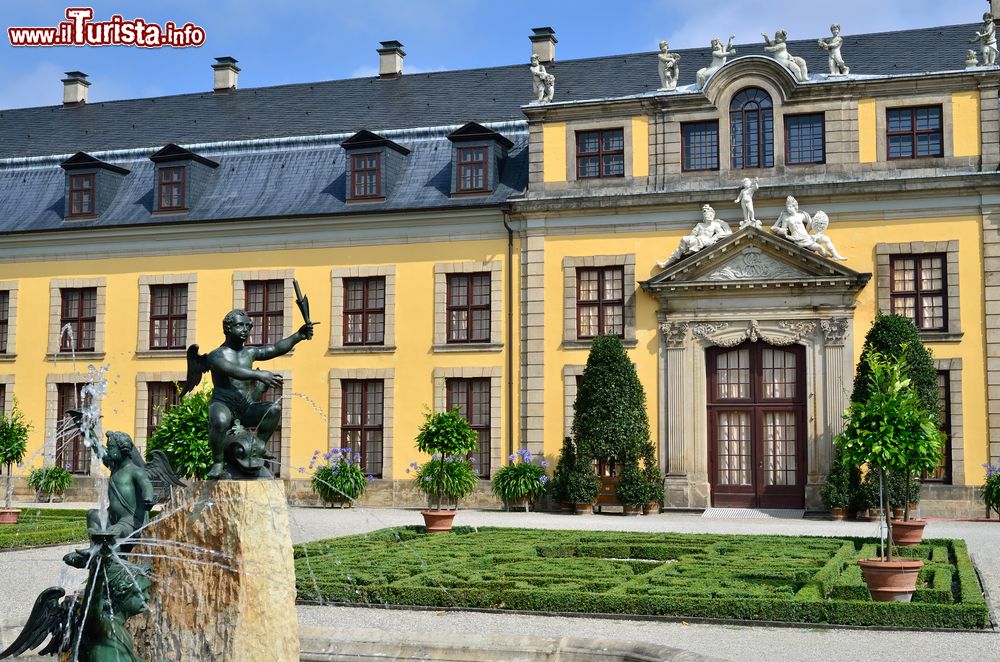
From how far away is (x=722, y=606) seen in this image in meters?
12.5

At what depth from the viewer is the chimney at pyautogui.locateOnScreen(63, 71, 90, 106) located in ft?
121

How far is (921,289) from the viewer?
83.4 feet

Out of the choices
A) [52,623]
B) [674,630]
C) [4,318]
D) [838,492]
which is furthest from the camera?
[4,318]

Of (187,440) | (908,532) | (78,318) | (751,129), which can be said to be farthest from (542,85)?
(908,532)

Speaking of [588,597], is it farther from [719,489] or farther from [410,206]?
[410,206]

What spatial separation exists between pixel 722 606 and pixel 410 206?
703 inches

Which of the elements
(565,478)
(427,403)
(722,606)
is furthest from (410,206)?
(722,606)

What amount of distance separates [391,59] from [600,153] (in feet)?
30.5

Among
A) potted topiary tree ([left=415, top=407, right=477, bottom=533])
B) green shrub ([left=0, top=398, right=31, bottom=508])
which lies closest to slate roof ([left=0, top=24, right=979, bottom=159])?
green shrub ([left=0, top=398, right=31, bottom=508])

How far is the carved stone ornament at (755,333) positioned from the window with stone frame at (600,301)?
1.81 meters

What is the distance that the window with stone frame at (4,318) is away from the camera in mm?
31734

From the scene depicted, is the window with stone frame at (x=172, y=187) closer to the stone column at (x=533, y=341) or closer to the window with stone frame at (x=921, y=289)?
the stone column at (x=533, y=341)

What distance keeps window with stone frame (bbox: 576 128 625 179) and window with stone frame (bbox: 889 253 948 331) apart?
632cm

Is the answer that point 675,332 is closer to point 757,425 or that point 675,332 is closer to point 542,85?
point 757,425
